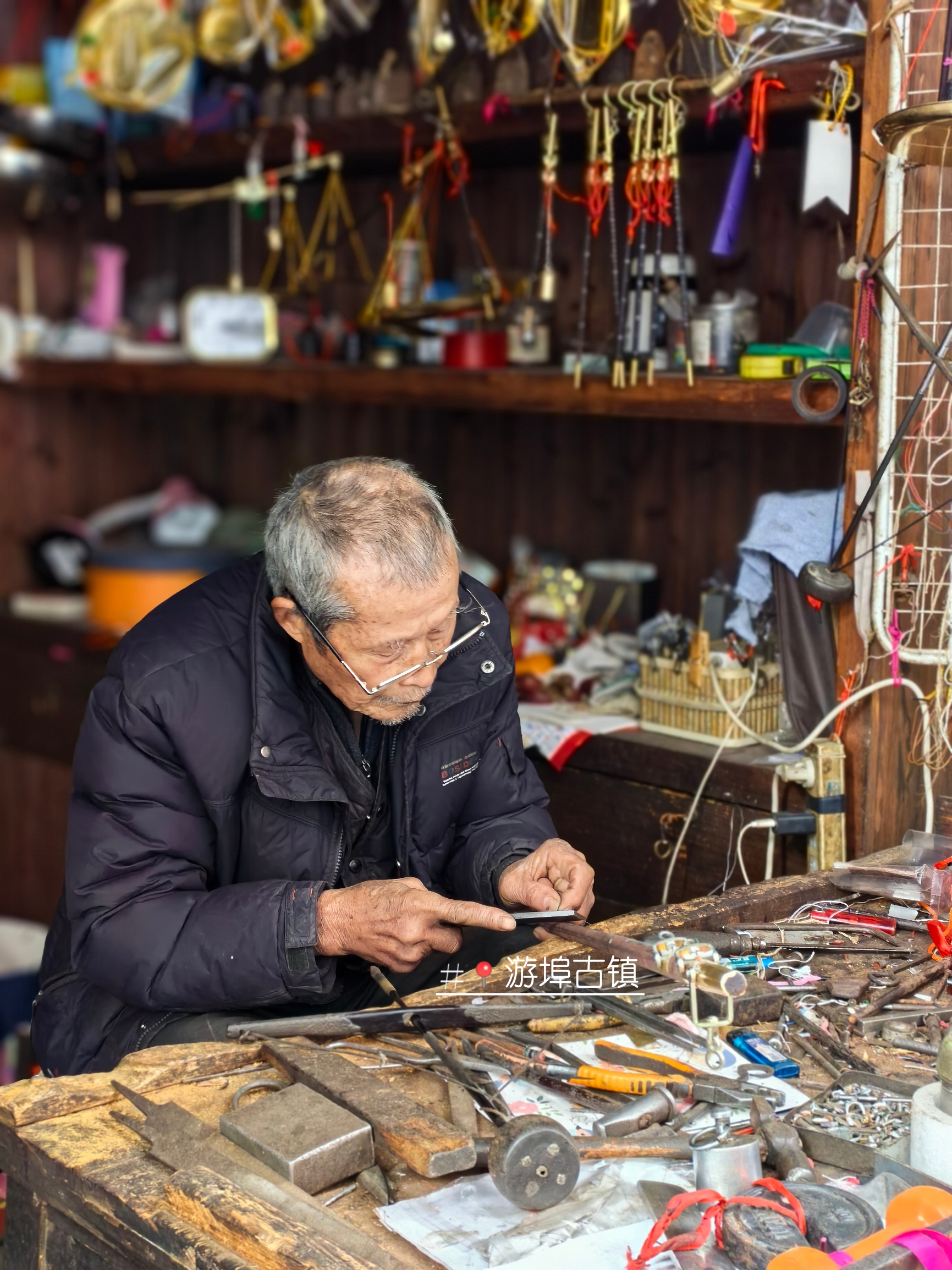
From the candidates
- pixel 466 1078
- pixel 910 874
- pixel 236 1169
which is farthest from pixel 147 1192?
pixel 910 874

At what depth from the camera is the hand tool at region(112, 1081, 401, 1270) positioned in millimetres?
1235

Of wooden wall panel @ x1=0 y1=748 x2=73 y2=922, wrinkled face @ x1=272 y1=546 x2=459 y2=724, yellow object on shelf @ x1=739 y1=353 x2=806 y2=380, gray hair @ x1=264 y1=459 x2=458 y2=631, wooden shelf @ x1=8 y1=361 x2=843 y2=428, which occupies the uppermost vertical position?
yellow object on shelf @ x1=739 y1=353 x2=806 y2=380

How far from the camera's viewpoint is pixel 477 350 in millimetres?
3506

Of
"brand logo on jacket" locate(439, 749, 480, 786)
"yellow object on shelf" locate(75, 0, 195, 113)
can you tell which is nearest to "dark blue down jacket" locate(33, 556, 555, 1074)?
"brand logo on jacket" locate(439, 749, 480, 786)

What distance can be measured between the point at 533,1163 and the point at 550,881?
0.86m

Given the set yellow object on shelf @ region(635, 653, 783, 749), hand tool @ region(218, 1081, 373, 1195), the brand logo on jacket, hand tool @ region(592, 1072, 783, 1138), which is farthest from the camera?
yellow object on shelf @ region(635, 653, 783, 749)

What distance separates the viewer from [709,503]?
12.1ft

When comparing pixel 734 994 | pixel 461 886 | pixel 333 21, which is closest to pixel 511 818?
pixel 461 886

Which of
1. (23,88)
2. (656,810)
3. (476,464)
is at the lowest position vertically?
(656,810)

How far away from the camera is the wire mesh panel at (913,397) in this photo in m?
2.34

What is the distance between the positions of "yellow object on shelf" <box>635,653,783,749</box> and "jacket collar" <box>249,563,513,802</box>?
820 millimetres

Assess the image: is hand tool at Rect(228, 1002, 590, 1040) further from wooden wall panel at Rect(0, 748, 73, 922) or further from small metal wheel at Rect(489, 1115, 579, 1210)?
wooden wall panel at Rect(0, 748, 73, 922)

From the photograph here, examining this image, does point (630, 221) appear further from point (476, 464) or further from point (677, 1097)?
point (677, 1097)

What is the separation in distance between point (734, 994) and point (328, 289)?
124 inches
